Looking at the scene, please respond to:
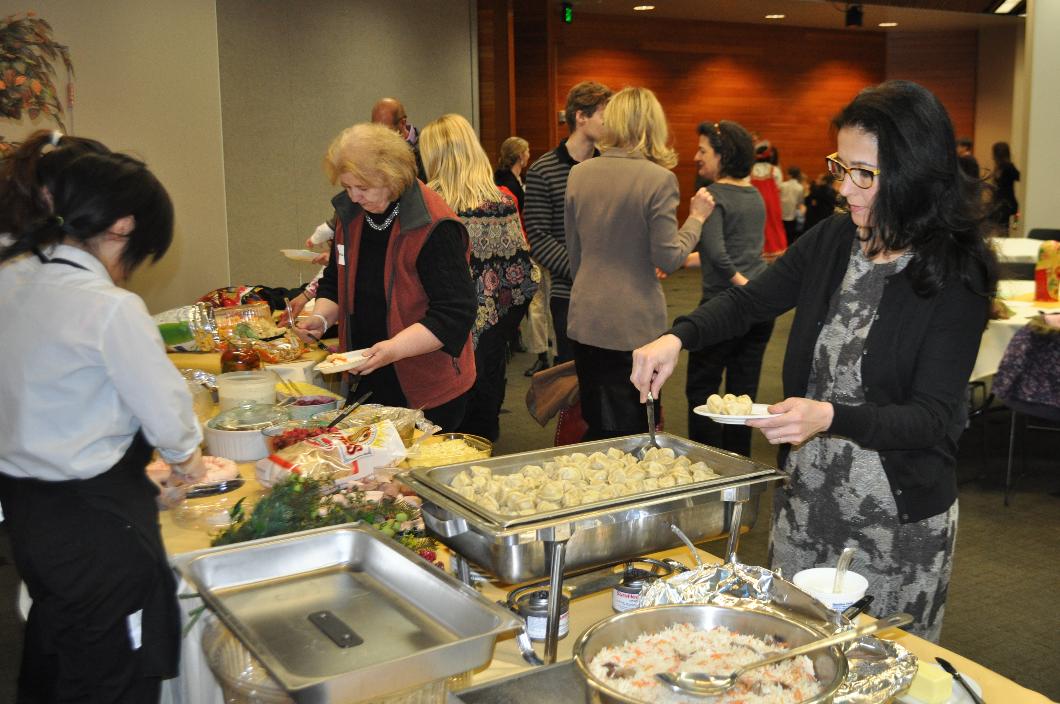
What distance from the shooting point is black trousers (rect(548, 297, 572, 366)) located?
430 centimetres

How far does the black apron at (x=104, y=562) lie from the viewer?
1.52 metres

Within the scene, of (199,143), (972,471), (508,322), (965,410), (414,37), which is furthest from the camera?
(414,37)

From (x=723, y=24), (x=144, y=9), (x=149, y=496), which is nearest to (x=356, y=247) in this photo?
(x=149, y=496)

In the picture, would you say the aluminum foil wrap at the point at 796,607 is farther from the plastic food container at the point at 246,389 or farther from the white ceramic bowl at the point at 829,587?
the plastic food container at the point at 246,389

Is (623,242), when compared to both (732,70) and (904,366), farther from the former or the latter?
(732,70)

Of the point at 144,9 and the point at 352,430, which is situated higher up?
the point at 144,9

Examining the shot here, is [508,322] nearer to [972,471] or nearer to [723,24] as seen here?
[972,471]

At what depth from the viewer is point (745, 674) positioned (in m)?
1.12

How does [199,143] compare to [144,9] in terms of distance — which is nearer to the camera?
[144,9]

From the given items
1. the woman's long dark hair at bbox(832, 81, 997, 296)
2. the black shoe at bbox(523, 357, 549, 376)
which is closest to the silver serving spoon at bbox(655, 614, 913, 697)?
the woman's long dark hair at bbox(832, 81, 997, 296)

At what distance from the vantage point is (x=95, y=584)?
1.54 meters

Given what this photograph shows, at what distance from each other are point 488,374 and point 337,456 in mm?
2236

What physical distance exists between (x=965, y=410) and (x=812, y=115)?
14.9m

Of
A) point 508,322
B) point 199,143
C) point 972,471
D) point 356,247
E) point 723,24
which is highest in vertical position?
point 723,24
